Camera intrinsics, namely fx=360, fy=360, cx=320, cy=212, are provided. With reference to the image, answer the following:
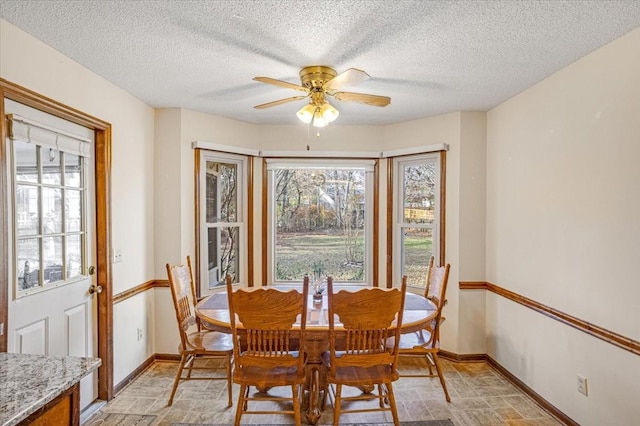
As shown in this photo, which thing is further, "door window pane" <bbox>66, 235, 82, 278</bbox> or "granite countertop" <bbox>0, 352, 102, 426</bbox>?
"door window pane" <bbox>66, 235, 82, 278</bbox>

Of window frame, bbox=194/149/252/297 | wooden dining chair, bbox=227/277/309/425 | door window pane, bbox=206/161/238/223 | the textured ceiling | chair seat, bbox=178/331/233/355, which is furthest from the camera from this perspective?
door window pane, bbox=206/161/238/223

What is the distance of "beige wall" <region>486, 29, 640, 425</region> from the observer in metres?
1.99

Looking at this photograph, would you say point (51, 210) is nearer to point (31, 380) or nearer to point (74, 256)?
point (74, 256)

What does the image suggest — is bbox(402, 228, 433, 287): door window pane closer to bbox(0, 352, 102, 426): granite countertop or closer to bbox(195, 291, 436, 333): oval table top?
bbox(195, 291, 436, 333): oval table top

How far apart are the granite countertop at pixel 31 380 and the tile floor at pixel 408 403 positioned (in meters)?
1.22

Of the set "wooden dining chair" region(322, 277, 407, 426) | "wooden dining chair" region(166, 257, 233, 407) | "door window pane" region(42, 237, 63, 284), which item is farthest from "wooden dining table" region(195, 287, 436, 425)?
"door window pane" region(42, 237, 63, 284)

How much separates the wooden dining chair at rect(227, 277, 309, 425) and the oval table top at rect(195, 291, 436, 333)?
0.14 meters

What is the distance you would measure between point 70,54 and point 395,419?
122 inches

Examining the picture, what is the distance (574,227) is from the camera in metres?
2.38

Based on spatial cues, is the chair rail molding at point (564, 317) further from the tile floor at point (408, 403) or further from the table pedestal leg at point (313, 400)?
the table pedestal leg at point (313, 400)

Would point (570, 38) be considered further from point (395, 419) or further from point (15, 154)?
point (15, 154)

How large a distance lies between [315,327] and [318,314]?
274 mm

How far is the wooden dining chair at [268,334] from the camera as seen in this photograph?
6.88 feet

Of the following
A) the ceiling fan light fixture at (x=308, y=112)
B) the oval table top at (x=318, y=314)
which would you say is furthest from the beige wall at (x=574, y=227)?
the ceiling fan light fixture at (x=308, y=112)
